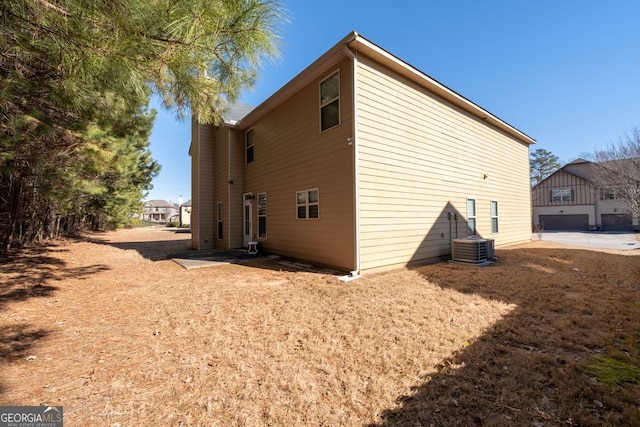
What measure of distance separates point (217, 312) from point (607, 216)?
36990 millimetres

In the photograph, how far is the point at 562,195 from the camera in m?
28.6

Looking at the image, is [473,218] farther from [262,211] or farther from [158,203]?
[158,203]

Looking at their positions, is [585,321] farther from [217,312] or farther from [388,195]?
[217,312]

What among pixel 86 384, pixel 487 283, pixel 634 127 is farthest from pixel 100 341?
pixel 634 127

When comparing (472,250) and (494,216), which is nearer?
(472,250)

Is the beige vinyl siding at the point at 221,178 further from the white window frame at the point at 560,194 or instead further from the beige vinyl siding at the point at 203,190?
the white window frame at the point at 560,194

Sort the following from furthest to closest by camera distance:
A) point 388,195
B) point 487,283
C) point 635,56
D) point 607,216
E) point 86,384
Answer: point 607,216 → point 635,56 → point 388,195 → point 487,283 → point 86,384

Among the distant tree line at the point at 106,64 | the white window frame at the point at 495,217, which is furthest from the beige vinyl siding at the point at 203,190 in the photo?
the white window frame at the point at 495,217

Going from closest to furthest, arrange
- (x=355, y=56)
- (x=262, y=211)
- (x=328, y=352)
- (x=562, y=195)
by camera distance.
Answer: (x=328, y=352) → (x=355, y=56) → (x=262, y=211) → (x=562, y=195)

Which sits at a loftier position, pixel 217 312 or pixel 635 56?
pixel 635 56

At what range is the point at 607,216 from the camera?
25.8 m

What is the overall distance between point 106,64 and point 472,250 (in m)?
8.55

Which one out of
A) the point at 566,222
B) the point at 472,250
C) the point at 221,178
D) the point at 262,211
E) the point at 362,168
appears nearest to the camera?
the point at 362,168

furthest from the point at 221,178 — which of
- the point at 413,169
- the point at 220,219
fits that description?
the point at 413,169
